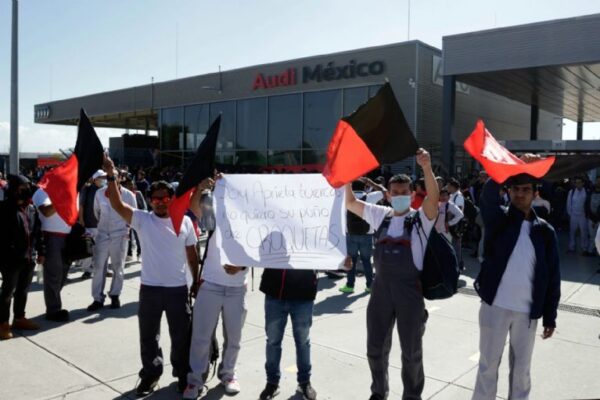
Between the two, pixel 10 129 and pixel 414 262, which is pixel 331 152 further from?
pixel 10 129

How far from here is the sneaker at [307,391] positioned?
13.6 ft

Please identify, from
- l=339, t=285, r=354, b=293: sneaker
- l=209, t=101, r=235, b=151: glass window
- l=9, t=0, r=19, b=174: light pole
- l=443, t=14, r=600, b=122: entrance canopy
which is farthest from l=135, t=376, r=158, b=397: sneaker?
l=209, t=101, r=235, b=151: glass window

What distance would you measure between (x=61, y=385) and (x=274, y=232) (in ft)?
7.76

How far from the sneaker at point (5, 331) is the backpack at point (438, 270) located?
4.69 m

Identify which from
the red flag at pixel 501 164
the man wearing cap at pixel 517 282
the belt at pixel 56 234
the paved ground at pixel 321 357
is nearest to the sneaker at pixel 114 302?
the paved ground at pixel 321 357

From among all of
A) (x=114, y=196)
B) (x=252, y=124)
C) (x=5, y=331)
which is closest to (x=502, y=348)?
(x=114, y=196)

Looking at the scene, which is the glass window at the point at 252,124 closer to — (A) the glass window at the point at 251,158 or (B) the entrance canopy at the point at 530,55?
(A) the glass window at the point at 251,158

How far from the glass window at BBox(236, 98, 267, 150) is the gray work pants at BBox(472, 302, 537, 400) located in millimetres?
19930

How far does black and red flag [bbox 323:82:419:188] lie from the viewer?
381cm

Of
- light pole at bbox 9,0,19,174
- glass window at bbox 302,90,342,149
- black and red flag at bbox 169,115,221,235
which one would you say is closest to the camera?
black and red flag at bbox 169,115,221,235

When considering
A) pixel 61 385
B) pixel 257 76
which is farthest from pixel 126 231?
pixel 257 76

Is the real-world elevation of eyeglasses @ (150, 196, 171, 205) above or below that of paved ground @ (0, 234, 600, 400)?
above

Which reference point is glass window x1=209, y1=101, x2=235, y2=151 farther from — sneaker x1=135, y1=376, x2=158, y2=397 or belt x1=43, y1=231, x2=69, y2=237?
sneaker x1=135, y1=376, x2=158, y2=397

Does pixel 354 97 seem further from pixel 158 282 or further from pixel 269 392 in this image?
pixel 269 392
